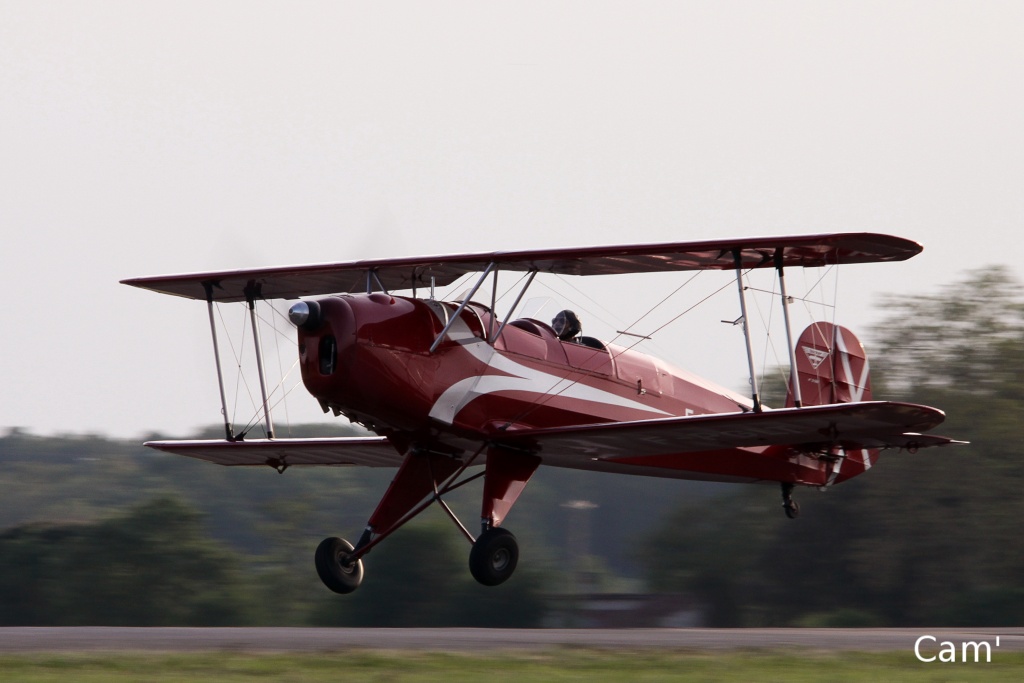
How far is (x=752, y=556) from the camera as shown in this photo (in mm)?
41469

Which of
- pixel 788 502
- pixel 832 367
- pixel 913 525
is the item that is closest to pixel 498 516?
pixel 788 502

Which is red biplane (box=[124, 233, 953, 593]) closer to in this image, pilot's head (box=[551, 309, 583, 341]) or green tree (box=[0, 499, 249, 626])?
pilot's head (box=[551, 309, 583, 341])

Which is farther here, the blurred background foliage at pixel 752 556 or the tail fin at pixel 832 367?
the blurred background foliage at pixel 752 556

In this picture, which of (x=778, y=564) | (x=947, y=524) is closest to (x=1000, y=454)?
(x=947, y=524)

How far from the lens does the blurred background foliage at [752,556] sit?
35531mm

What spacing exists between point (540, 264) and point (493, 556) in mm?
2918

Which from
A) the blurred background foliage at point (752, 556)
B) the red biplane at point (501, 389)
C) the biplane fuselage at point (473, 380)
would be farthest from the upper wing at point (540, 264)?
the blurred background foliage at point (752, 556)

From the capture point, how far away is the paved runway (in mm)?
11703

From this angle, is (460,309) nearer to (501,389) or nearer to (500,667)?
(501,389)

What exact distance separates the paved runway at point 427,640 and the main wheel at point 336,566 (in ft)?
1.81

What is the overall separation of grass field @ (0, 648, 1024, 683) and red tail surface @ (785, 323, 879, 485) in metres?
5.24

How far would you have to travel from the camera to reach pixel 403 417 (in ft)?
40.1

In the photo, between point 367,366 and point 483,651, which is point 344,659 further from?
point 367,366

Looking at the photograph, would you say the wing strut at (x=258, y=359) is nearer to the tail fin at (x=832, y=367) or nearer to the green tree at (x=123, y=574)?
the tail fin at (x=832, y=367)
